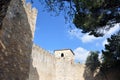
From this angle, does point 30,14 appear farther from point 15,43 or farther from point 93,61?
point 93,61

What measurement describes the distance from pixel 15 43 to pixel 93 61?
12.6 m

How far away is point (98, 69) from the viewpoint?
62.3 ft

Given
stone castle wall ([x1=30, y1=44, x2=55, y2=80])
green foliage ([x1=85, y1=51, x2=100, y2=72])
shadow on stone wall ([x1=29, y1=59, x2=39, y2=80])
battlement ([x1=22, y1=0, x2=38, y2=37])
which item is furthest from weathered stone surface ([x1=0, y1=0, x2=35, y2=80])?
green foliage ([x1=85, y1=51, x2=100, y2=72])

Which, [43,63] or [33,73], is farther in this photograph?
[43,63]

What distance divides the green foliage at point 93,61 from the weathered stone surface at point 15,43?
36.3 ft

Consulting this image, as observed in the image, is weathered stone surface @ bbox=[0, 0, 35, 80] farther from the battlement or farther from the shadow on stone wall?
the shadow on stone wall

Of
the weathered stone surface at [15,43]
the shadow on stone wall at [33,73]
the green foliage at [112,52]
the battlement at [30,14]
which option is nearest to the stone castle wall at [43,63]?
the shadow on stone wall at [33,73]

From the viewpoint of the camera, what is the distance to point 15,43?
731 cm

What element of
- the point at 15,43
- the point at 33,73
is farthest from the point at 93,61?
the point at 15,43

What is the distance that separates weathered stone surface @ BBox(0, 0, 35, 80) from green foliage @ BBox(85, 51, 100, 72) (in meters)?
11.1

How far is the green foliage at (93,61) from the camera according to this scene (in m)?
18.6

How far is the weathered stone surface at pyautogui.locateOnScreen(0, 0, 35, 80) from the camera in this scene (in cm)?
656

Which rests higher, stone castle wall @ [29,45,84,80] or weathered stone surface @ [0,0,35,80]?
stone castle wall @ [29,45,84,80]

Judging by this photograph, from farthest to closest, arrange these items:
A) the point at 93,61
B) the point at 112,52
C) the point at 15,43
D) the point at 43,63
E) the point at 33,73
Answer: the point at 43,63 < the point at 93,61 < the point at 33,73 < the point at 112,52 < the point at 15,43
